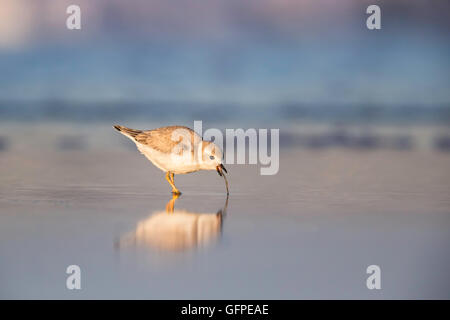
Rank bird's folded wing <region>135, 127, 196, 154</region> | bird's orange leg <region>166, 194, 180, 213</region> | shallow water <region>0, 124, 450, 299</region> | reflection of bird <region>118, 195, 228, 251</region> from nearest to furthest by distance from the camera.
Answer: shallow water <region>0, 124, 450, 299</region>, reflection of bird <region>118, 195, 228, 251</region>, bird's orange leg <region>166, 194, 180, 213</region>, bird's folded wing <region>135, 127, 196, 154</region>

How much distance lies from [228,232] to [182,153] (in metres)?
2.75

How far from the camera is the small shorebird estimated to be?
8.59m

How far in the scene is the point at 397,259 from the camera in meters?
5.30

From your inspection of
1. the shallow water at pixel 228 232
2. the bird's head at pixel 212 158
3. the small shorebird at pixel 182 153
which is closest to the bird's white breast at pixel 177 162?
the small shorebird at pixel 182 153

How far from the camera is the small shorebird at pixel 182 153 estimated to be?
8.59 m

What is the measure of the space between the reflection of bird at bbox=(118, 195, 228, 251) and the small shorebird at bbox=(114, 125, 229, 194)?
4.99ft

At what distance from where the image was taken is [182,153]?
8656mm

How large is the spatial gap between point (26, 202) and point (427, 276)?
4.32m

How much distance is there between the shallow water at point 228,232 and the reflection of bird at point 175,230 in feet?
0.03
